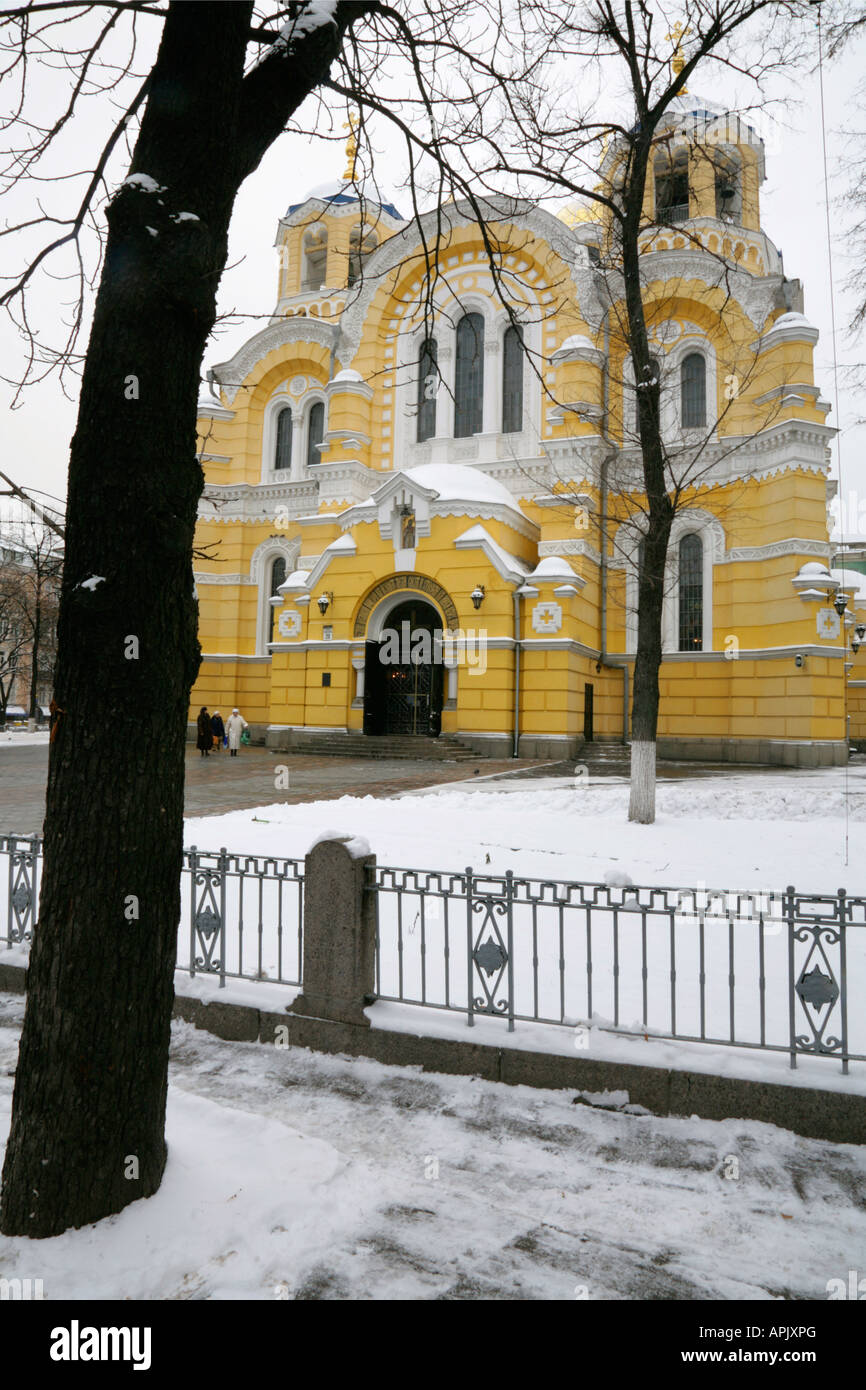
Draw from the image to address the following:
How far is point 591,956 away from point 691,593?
70.0ft

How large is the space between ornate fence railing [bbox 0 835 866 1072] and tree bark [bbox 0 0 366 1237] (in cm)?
198

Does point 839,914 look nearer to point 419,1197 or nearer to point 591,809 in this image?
point 419,1197

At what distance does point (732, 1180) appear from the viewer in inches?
132

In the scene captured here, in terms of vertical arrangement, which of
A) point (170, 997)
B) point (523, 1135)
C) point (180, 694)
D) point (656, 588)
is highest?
point (656, 588)

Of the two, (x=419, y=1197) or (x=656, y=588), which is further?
(x=656, y=588)

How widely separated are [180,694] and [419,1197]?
2258 mm

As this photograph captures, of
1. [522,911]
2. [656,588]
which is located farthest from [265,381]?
[522,911]

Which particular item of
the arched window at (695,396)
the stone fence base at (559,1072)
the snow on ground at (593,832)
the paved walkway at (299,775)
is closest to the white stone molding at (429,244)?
the arched window at (695,396)

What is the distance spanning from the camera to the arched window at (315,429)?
31109 millimetres

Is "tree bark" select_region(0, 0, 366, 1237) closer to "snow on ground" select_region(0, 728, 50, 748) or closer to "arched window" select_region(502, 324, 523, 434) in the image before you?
"arched window" select_region(502, 324, 523, 434)

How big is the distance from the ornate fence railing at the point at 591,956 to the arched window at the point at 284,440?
26.9 meters

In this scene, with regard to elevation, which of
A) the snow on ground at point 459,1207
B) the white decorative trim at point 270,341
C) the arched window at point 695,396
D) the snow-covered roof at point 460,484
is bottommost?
the snow on ground at point 459,1207

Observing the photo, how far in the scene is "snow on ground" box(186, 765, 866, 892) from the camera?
25.4 ft

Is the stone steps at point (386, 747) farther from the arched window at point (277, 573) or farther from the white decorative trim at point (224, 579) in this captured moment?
the white decorative trim at point (224, 579)
